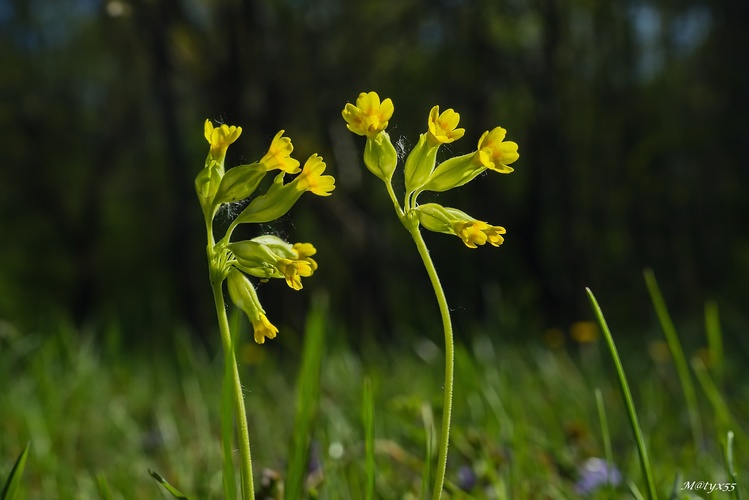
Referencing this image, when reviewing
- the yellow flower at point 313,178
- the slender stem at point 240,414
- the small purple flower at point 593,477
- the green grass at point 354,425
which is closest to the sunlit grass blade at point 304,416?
the green grass at point 354,425

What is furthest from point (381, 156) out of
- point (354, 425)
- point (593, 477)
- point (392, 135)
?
point (392, 135)

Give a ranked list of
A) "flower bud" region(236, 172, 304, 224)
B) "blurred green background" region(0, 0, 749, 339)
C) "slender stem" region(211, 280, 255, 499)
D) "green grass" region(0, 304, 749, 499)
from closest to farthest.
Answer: "slender stem" region(211, 280, 255, 499) → "flower bud" region(236, 172, 304, 224) → "green grass" region(0, 304, 749, 499) → "blurred green background" region(0, 0, 749, 339)

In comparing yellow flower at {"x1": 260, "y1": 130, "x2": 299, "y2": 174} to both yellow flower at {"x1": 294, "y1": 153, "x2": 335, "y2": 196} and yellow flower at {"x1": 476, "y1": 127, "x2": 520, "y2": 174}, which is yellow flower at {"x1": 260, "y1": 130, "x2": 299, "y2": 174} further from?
yellow flower at {"x1": 476, "y1": 127, "x2": 520, "y2": 174}

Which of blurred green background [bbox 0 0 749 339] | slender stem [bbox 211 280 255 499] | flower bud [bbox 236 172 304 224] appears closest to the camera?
slender stem [bbox 211 280 255 499]

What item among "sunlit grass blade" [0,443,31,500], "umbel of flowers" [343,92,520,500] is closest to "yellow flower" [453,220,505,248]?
"umbel of flowers" [343,92,520,500]

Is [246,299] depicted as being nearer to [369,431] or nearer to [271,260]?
[271,260]

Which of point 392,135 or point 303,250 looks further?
point 392,135

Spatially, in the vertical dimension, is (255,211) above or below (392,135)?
above

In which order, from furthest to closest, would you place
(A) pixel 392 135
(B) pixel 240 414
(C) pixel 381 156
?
(A) pixel 392 135 → (C) pixel 381 156 → (B) pixel 240 414
